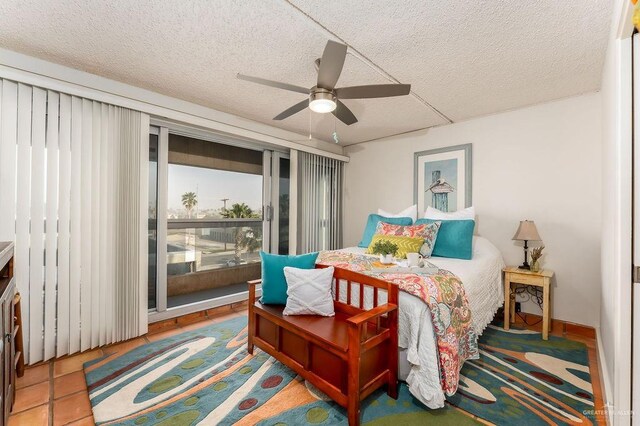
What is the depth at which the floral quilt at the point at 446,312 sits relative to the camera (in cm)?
175

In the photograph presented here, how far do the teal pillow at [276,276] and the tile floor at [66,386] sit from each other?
1.27 meters

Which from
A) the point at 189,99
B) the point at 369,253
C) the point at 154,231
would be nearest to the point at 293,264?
the point at 369,253

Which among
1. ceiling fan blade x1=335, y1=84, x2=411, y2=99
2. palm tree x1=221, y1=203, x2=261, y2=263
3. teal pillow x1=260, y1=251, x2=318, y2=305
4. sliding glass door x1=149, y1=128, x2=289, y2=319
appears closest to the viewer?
ceiling fan blade x1=335, y1=84, x2=411, y2=99

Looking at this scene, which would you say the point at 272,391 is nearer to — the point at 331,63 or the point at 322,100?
the point at 322,100

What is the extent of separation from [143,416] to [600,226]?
13.1ft

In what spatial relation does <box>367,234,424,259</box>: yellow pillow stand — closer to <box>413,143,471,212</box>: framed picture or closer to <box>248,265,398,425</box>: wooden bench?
<box>248,265,398,425</box>: wooden bench

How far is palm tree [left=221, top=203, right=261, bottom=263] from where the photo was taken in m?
4.11

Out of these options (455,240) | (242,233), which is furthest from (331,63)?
(242,233)

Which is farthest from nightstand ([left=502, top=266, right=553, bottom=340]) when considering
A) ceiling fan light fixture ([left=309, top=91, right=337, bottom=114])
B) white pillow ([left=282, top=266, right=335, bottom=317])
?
ceiling fan light fixture ([left=309, top=91, right=337, bottom=114])

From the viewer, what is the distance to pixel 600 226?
2.72 m

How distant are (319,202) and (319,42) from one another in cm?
274

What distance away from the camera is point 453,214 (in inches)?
132

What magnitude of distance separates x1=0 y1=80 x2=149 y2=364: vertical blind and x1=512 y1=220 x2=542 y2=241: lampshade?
12.3ft

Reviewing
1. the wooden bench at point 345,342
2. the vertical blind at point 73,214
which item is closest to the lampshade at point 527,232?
the wooden bench at point 345,342
